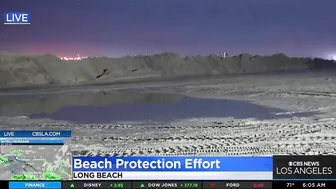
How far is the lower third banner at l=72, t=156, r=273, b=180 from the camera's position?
180 cm

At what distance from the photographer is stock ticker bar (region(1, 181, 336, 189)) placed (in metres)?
1.80

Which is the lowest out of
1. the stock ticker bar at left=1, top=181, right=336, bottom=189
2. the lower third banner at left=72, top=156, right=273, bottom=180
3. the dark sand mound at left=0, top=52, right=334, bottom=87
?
the stock ticker bar at left=1, top=181, right=336, bottom=189

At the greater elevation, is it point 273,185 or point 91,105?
point 91,105

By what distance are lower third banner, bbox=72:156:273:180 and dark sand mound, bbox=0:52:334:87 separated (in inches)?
14.5

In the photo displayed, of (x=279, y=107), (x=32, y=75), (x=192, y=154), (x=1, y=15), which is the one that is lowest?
(x=192, y=154)

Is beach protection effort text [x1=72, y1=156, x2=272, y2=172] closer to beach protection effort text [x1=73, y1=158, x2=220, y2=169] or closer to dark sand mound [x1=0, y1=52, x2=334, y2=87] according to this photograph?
beach protection effort text [x1=73, y1=158, x2=220, y2=169]

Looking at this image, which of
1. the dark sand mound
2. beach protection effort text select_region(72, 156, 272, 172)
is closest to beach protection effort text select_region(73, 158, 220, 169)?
beach protection effort text select_region(72, 156, 272, 172)

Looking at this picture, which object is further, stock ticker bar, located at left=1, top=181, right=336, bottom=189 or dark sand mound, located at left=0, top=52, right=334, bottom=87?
dark sand mound, located at left=0, top=52, right=334, bottom=87

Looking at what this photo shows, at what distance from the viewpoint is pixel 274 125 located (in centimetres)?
186

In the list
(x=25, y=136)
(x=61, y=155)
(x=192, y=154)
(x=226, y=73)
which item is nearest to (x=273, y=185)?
(x=192, y=154)

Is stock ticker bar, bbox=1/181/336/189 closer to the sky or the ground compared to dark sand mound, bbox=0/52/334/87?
closer to the ground

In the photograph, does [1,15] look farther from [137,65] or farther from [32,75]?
[137,65]

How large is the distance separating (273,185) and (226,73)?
0.51m

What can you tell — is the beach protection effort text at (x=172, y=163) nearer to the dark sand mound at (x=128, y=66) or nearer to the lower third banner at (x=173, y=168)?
the lower third banner at (x=173, y=168)
